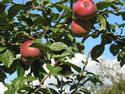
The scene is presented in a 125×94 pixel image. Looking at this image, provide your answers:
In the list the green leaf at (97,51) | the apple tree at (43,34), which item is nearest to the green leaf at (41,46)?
the apple tree at (43,34)

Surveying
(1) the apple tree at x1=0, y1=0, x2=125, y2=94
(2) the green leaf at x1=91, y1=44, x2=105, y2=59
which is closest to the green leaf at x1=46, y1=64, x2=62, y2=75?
(1) the apple tree at x1=0, y1=0, x2=125, y2=94

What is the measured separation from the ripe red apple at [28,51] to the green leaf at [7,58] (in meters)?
0.11

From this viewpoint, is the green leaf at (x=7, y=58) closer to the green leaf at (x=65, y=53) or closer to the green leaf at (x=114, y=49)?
the green leaf at (x=65, y=53)

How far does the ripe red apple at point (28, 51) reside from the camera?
278cm

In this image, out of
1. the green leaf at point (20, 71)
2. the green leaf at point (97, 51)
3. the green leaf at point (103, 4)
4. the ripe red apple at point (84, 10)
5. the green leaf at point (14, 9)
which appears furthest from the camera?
the green leaf at point (97, 51)

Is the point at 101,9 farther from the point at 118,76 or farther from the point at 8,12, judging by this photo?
the point at 118,76

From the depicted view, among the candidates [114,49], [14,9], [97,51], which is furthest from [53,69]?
[114,49]

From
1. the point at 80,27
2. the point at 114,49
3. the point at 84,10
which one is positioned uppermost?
the point at 84,10

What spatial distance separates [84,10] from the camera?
8.85 feet

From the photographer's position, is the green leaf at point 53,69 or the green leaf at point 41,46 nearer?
the green leaf at point 41,46

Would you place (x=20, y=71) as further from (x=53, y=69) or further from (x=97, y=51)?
(x=97, y=51)

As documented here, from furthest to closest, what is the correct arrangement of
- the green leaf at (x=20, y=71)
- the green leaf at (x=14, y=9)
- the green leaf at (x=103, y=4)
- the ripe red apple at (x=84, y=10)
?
the green leaf at (x=20, y=71) → the green leaf at (x=14, y=9) → the green leaf at (x=103, y=4) → the ripe red apple at (x=84, y=10)

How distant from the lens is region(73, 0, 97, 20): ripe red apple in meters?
2.70

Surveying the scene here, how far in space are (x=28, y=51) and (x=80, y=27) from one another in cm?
35
